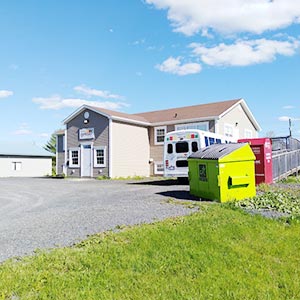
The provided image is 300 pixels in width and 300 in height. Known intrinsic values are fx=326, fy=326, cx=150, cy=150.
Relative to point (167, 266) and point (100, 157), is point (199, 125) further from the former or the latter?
point (167, 266)

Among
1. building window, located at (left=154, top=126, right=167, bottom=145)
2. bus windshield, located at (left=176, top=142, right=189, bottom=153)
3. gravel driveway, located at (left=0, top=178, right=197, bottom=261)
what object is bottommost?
gravel driveway, located at (left=0, top=178, right=197, bottom=261)

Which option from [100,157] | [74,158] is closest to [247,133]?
[100,157]

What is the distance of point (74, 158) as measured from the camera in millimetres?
25906

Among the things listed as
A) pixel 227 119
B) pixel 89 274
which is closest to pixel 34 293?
pixel 89 274

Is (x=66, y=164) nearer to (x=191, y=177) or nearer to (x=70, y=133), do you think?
(x=70, y=133)

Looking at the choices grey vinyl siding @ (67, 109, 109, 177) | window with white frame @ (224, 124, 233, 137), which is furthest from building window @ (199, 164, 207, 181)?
window with white frame @ (224, 124, 233, 137)

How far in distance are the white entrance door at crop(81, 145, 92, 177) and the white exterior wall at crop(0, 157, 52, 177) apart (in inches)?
593

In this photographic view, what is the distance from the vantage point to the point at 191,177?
413 inches

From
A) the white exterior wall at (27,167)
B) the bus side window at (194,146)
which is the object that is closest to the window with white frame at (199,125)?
the bus side window at (194,146)

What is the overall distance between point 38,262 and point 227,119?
21.3 metres

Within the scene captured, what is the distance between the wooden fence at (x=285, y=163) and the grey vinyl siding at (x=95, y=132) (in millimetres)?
11973

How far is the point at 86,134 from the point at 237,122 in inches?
467

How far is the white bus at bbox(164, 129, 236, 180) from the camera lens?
48.9ft

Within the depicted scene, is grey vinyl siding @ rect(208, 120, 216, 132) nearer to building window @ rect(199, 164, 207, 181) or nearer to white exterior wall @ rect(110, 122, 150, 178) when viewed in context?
white exterior wall @ rect(110, 122, 150, 178)
